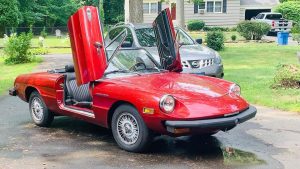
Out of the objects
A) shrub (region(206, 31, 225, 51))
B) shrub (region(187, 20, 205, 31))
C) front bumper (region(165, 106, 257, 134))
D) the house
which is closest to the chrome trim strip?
front bumper (region(165, 106, 257, 134))

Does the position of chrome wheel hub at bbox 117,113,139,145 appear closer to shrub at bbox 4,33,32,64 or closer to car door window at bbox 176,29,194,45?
car door window at bbox 176,29,194,45

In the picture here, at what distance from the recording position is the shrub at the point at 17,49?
19391 mm

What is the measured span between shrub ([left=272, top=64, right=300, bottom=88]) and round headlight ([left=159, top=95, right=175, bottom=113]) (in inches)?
238

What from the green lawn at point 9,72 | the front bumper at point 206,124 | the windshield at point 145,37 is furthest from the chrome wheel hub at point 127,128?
the green lawn at point 9,72

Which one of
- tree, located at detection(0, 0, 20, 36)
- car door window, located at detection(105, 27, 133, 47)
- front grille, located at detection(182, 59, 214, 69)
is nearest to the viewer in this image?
front grille, located at detection(182, 59, 214, 69)

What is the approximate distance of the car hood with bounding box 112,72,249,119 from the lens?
5.58 metres

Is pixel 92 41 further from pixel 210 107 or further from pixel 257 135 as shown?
pixel 257 135

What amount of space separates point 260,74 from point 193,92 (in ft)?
28.9

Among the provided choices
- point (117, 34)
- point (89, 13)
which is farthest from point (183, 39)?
point (89, 13)

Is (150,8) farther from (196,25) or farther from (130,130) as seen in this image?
(130,130)

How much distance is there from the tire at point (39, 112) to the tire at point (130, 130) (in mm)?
1840

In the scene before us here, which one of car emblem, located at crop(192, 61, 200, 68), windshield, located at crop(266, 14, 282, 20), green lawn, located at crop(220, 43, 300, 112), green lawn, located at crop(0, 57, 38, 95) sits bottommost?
green lawn, located at crop(0, 57, 38, 95)

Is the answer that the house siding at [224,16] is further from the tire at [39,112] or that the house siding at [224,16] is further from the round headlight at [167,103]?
the round headlight at [167,103]

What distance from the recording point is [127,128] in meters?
6.02
